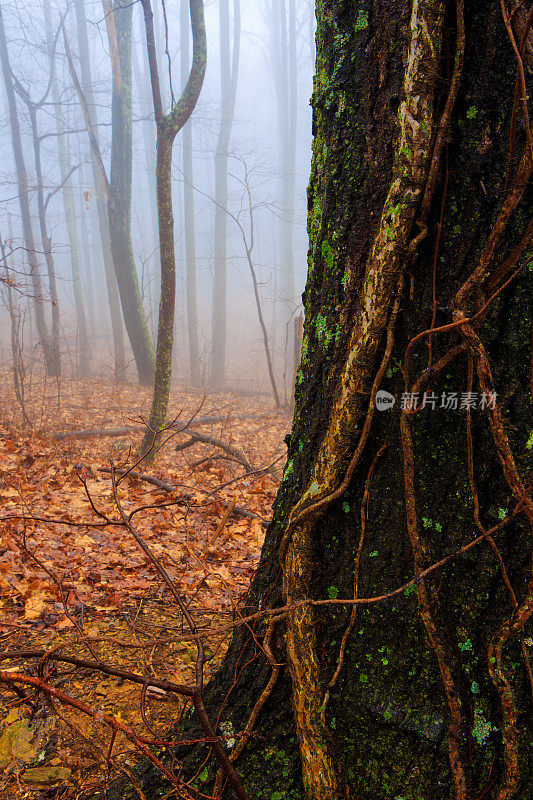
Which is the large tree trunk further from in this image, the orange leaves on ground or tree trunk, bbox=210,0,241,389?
tree trunk, bbox=210,0,241,389

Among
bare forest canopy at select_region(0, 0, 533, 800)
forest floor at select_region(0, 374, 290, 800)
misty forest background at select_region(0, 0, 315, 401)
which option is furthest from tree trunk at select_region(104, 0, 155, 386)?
bare forest canopy at select_region(0, 0, 533, 800)

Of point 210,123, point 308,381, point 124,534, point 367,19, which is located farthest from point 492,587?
point 210,123

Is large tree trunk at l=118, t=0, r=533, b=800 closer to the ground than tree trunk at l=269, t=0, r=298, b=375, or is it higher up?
closer to the ground

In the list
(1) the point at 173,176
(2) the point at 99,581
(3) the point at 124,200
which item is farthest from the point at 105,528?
(1) the point at 173,176

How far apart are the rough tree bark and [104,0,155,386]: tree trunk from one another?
5.64 metres

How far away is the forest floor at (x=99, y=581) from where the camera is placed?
1643mm

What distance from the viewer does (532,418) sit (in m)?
1.09

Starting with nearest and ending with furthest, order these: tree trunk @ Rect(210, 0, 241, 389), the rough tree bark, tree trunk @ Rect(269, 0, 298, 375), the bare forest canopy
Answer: the bare forest canopy
the rough tree bark
tree trunk @ Rect(210, 0, 241, 389)
tree trunk @ Rect(269, 0, 298, 375)

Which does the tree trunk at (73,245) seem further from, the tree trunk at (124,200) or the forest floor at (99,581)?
the forest floor at (99,581)

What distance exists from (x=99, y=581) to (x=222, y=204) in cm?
1843

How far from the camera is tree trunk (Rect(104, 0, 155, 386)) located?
1196 cm

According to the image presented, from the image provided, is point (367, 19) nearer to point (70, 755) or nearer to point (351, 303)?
point (351, 303)

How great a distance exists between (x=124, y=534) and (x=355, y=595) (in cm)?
306

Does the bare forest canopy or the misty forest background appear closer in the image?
the bare forest canopy
